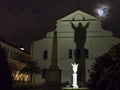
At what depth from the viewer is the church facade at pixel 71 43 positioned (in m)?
50.4

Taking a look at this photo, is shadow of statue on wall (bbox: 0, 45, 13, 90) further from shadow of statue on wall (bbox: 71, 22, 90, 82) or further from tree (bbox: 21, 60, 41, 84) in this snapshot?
shadow of statue on wall (bbox: 71, 22, 90, 82)

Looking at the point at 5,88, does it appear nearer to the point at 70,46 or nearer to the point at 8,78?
the point at 8,78

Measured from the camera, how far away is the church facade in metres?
50.4

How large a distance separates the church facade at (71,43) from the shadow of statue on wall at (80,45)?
0.17 meters

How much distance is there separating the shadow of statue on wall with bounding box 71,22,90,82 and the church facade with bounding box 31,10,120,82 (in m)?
0.17

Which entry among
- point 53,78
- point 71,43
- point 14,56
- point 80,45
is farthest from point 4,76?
point 14,56

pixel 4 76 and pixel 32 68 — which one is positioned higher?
pixel 32 68

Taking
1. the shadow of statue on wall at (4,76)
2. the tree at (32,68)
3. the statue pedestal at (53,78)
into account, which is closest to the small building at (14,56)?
the tree at (32,68)

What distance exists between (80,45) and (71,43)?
5.20 ft

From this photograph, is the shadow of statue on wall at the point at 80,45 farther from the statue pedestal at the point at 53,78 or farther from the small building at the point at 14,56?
the statue pedestal at the point at 53,78

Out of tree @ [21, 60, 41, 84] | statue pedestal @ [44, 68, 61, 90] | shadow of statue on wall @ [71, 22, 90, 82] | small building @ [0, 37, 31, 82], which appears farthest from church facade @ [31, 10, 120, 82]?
statue pedestal @ [44, 68, 61, 90]

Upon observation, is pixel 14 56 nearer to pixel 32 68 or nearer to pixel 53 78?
pixel 32 68

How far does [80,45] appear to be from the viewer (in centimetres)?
5125

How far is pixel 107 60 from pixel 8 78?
9.87 ft
